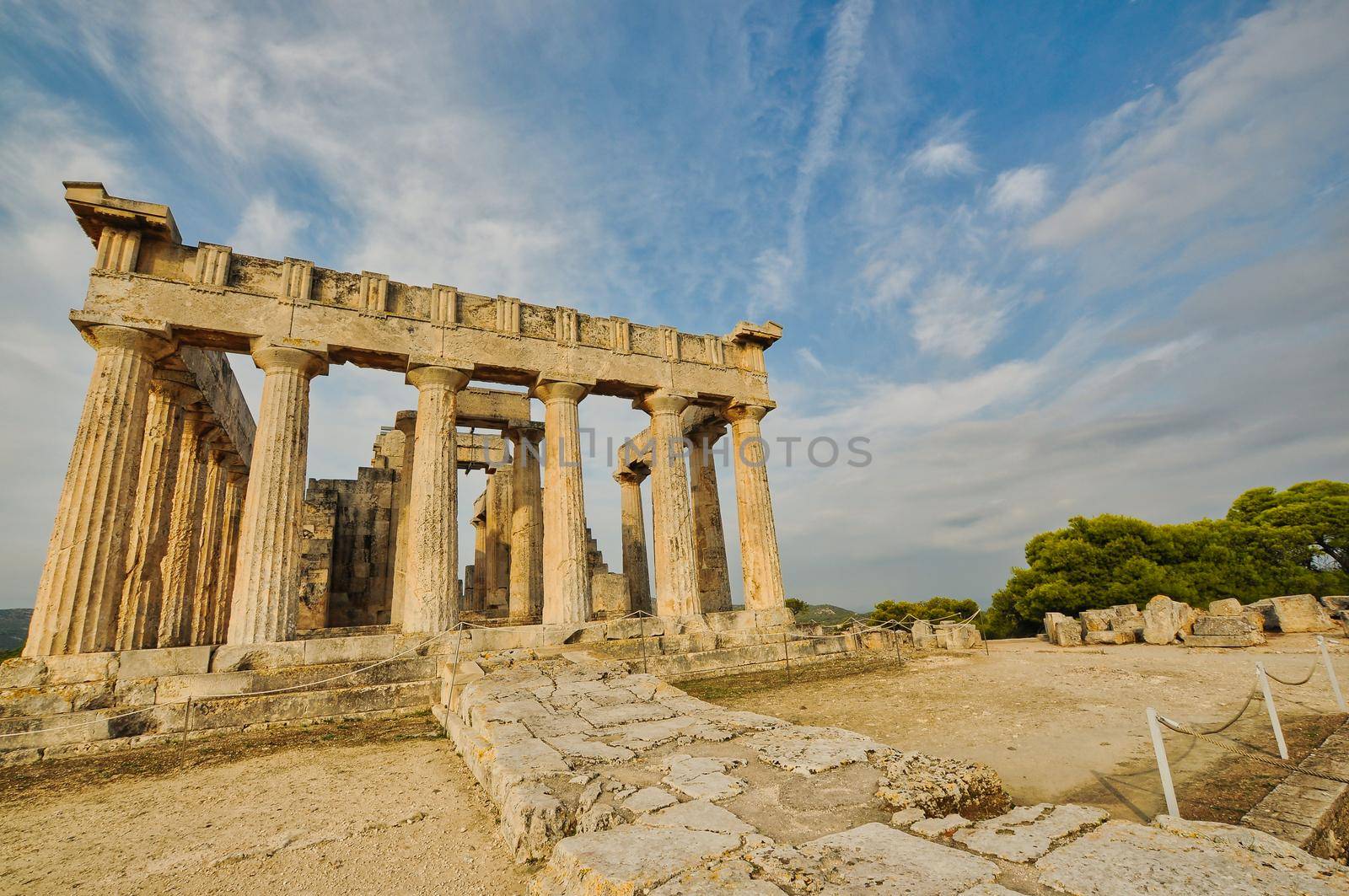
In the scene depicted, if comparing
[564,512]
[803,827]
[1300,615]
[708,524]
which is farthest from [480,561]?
[1300,615]

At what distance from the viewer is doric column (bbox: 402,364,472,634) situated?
11008 mm

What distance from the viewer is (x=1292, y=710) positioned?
6891 millimetres

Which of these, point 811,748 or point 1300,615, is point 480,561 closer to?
point 811,748

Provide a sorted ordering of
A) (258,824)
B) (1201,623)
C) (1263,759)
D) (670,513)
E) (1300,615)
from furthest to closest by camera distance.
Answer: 1. (1300,615)
2. (670,513)
3. (1201,623)
4. (1263,759)
5. (258,824)

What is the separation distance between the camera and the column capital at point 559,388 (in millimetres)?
13453

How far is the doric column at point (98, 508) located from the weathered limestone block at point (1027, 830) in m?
11.6

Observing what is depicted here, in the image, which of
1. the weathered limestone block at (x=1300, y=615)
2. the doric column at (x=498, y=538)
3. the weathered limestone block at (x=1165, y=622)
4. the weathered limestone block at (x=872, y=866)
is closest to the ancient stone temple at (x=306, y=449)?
the doric column at (x=498, y=538)

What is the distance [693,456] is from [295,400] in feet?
34.9

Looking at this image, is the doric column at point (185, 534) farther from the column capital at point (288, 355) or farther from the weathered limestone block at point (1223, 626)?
the weathered limestone block at point (1223, 626)

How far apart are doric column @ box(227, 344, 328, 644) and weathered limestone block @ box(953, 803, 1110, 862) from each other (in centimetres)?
1059

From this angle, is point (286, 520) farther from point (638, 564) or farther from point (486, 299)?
point (638, 564)

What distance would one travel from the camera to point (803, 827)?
3055 mm

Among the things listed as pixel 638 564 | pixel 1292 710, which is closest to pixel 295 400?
pixel 638 564

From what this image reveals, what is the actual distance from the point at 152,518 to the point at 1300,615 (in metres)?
25.8
